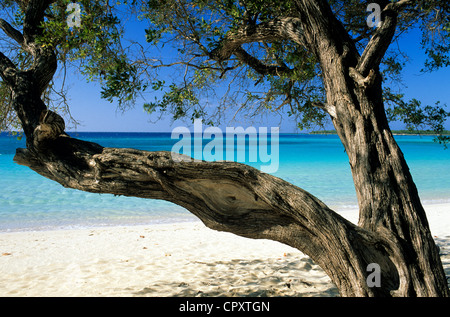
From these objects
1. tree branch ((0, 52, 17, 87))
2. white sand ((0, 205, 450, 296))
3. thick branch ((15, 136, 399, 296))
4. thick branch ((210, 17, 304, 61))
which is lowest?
white sand ((0, 205, 450, 296))

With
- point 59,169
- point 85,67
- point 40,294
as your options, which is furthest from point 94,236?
point 59,169

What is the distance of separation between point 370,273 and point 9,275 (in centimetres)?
546

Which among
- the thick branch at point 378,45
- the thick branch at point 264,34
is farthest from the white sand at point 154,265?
the thick branch at point 264,34

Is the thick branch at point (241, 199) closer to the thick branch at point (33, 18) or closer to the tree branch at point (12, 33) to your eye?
the thick branch at point (33, 18)

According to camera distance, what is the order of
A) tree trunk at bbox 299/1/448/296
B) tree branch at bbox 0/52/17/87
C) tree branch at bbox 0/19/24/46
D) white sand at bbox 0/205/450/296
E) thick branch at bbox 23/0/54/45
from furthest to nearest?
1. white sand at bbox 0/205/450/296
2. tree branch at bbox 0/19/24/46
3. thick branch at bbox 23/0/54/45
4. tree branch at bbox 0/52/17/87
5. tree trunk at bbox 299/1/448/296

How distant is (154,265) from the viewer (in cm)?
629

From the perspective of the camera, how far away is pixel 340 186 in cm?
1817

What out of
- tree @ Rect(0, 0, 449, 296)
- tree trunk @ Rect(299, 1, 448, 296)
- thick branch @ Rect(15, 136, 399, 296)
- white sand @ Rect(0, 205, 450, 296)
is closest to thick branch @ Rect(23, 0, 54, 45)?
tree @ Rect(0, 0, 449, 296)

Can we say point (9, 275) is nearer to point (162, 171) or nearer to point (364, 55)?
point (162, 171)

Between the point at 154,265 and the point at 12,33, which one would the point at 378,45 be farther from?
the point at 154,265

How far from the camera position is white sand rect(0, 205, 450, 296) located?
16.7 feet

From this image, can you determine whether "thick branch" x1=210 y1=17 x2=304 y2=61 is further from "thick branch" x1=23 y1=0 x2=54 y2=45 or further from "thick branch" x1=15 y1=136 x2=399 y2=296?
"thick branch" x1=23 y1=0 x2=54 y2=45

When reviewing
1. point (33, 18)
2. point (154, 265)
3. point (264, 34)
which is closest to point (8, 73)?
point (33, 18)

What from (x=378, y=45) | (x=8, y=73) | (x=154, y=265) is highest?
(x=378, y=45)
